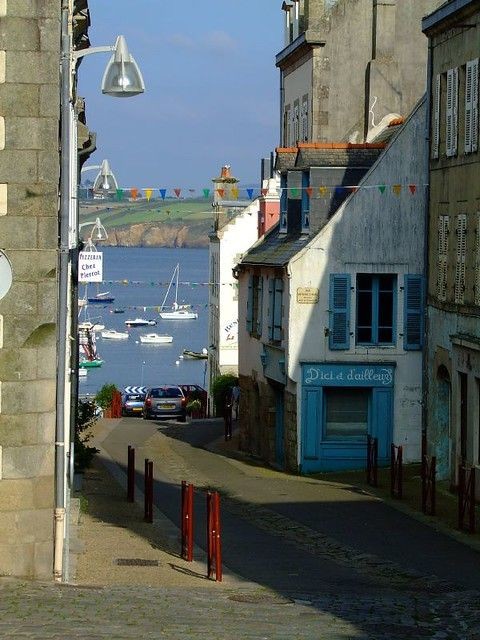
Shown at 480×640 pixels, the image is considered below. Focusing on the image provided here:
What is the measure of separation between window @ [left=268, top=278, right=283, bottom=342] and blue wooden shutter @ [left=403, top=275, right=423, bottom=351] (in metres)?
3.15

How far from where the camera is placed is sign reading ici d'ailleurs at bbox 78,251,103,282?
111 ft

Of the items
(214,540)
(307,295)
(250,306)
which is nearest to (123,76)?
(214,540)

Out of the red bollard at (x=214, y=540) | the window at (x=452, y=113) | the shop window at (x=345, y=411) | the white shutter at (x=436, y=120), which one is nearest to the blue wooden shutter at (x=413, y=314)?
the shop window at (x=345, y=411)

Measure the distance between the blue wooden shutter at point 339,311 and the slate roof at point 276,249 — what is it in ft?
4.18

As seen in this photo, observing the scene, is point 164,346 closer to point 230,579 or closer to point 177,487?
point 177,487

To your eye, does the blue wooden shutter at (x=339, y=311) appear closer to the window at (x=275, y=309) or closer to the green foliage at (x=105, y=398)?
the window at (x=275, y=309)

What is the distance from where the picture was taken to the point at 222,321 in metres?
77.0

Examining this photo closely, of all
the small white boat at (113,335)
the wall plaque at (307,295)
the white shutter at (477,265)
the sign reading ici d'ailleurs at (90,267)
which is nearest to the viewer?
the white shutter at (477,265)

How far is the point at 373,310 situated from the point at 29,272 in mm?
19814

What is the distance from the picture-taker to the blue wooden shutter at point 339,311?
115 feet

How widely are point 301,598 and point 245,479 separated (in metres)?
16.7

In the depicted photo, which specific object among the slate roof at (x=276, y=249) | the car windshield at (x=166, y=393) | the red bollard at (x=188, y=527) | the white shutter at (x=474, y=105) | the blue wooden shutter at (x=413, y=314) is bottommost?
the car windshield at (x=166, y=393)

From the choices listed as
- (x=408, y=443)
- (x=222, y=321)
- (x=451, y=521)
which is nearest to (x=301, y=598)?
(x=451, y=521)

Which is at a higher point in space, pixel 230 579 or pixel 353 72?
pixel 353 72
